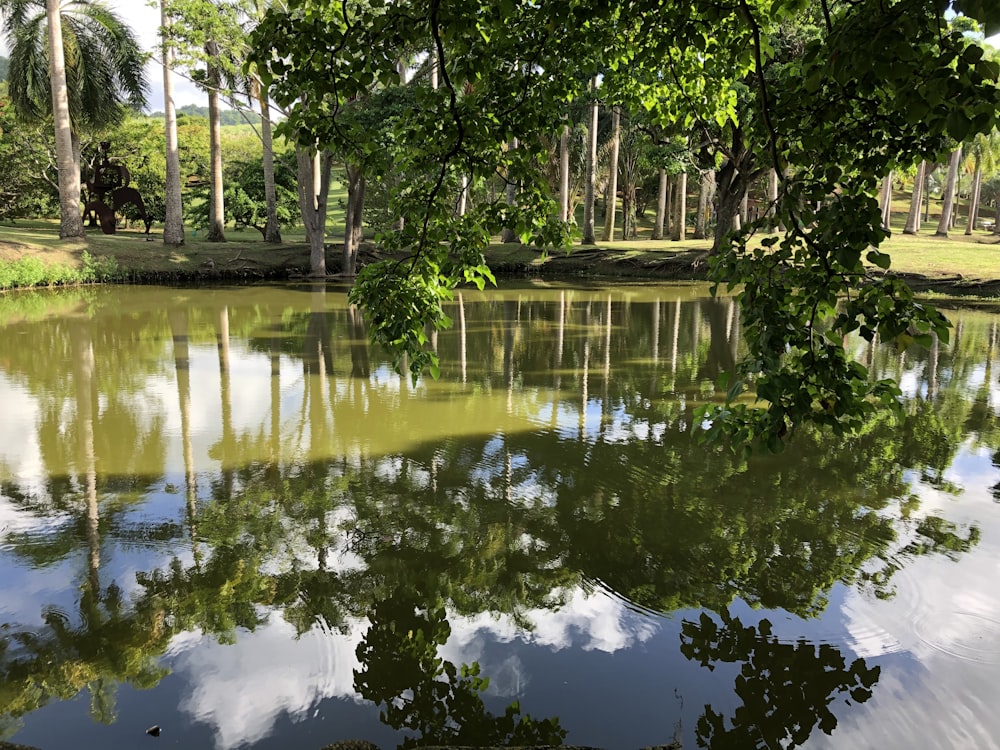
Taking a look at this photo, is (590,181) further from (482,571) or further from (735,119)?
(482,571)

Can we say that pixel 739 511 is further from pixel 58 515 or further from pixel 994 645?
pixel 58 515

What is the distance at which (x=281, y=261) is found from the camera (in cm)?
2723

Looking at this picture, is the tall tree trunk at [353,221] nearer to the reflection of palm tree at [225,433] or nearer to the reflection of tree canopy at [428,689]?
the reflection of palm tree at [225,433]

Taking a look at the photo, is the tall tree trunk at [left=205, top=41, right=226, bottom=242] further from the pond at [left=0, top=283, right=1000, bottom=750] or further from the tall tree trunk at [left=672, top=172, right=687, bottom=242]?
the pond at [left=0, top=283, right=1000, bottom=750]

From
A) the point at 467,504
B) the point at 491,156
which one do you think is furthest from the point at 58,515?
the point at 491,156

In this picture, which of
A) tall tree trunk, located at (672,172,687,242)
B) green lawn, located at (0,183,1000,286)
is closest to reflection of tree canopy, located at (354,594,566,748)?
green lawn, located at (0,183,1000,286)

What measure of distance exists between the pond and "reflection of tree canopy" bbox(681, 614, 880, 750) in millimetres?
16

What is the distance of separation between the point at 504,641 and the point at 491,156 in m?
2.55

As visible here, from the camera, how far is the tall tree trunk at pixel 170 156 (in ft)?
77.5

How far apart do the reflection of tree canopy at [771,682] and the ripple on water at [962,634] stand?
21.0 inches

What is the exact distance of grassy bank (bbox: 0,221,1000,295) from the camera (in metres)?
21.3

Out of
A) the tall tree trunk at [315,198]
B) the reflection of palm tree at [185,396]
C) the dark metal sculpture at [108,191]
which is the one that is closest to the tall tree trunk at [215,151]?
the tall tree trunk at [315,198]

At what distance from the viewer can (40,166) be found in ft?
110

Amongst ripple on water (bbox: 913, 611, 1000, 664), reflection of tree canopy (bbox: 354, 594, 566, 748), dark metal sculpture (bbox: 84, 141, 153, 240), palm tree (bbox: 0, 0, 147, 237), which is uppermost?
palm tree (bbox: 0, 0, 147, 237)
